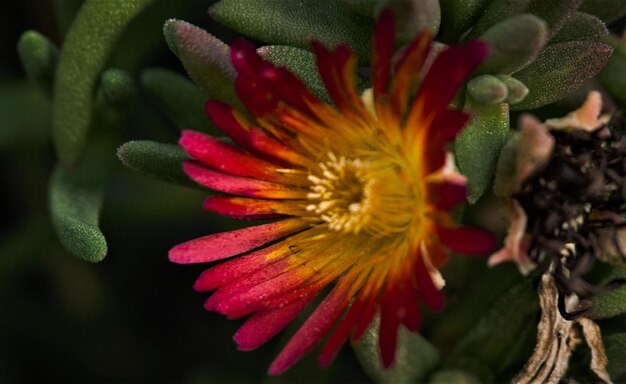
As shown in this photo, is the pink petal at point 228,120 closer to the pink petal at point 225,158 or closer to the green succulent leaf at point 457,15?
the pink petal at point 225,158

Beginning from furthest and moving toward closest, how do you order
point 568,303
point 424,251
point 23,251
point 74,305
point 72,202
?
point 74,305
point 23,251
point 72,202
point 568,303
point 424,251

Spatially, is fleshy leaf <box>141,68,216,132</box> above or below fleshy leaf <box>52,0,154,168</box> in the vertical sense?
below

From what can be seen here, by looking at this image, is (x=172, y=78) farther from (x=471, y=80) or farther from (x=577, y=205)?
(x=577, y=205)

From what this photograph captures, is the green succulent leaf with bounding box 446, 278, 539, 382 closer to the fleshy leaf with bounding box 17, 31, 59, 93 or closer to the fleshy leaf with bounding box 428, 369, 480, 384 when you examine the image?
the fleshy leaf with bounding box 428, 369, 480, 384

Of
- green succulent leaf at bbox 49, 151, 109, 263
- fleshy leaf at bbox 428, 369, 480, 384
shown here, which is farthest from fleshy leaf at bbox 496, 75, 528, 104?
green succulent leaf at bbox 49, 151, 109, 263

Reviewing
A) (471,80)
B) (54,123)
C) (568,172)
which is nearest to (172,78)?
(54,123)

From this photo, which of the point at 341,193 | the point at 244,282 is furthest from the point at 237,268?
the point at 341,193

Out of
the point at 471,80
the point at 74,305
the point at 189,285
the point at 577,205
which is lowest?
the point at 189,285

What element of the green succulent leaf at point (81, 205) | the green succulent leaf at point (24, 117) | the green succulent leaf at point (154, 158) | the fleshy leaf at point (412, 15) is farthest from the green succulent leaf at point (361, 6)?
the green succulent leaf at point (24, 117)
